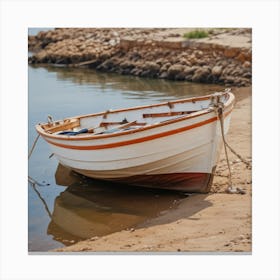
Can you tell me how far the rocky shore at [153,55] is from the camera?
38.6 ft

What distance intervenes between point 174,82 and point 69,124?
6413 millimetres

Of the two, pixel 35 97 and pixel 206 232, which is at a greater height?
pixel 35 97

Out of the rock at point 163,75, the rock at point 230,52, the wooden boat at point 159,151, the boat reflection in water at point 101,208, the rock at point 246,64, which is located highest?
the rock at point 230,52

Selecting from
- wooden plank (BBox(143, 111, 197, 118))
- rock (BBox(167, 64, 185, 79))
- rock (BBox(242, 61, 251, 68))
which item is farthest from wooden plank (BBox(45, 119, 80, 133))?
rock (BBox(167, 64, 185, 79))

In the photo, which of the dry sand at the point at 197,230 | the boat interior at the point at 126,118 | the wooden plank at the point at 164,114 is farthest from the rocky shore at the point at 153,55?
the dry sand at the point at 197,230

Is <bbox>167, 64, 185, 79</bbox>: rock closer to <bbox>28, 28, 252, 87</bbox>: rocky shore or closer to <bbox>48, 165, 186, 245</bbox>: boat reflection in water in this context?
<bbox>28, 28, 252, 87</bbox>: rocky shore

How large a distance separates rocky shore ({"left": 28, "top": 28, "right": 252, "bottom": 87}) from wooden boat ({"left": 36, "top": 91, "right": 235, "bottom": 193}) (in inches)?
211

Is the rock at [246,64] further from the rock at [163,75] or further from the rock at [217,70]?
the rock at [163,75]

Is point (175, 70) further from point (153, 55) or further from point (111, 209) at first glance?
point (111, 209)

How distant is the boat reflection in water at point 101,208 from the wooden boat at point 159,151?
0.18m

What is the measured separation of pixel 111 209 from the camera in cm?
588

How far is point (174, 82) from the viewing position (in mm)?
13297
